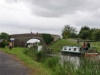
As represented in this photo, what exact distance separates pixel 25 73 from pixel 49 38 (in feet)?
193

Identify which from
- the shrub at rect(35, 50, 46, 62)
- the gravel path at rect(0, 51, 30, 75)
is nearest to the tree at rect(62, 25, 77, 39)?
the shrub at rect(35, 50, 46, 62)

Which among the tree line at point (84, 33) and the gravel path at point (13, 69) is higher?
the tree line at point (84, 33)

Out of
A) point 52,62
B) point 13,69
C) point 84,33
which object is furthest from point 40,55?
point 84,33

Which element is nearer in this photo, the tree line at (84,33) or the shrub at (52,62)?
the shrub at (52,62)

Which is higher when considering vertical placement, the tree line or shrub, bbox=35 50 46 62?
the tree line

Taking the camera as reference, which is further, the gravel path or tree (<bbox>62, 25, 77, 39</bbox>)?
tree (<bbox>62, 25, 77, 39</bbox>)

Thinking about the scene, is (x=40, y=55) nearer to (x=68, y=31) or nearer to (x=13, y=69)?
(x=13, y=69)

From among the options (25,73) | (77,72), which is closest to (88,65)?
(77,72)

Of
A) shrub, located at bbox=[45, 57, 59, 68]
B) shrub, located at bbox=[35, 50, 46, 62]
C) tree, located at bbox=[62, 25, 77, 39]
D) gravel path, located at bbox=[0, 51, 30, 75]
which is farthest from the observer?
tree, located at bbox=[62, 25, 77, 39]

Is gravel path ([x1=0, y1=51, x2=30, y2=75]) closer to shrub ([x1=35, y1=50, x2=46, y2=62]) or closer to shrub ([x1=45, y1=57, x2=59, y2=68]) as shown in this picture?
shrub ([x1=45, y1=57, x2=59, y2=68])

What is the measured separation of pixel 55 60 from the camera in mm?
16438

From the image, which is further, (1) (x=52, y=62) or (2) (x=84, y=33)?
(2) (x=84, y=33)

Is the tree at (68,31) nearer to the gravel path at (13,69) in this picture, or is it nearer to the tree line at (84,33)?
the tree line at (84,33)

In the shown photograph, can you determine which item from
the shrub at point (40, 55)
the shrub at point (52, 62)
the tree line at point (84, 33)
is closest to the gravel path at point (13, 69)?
the shrub at point (52, 62)
